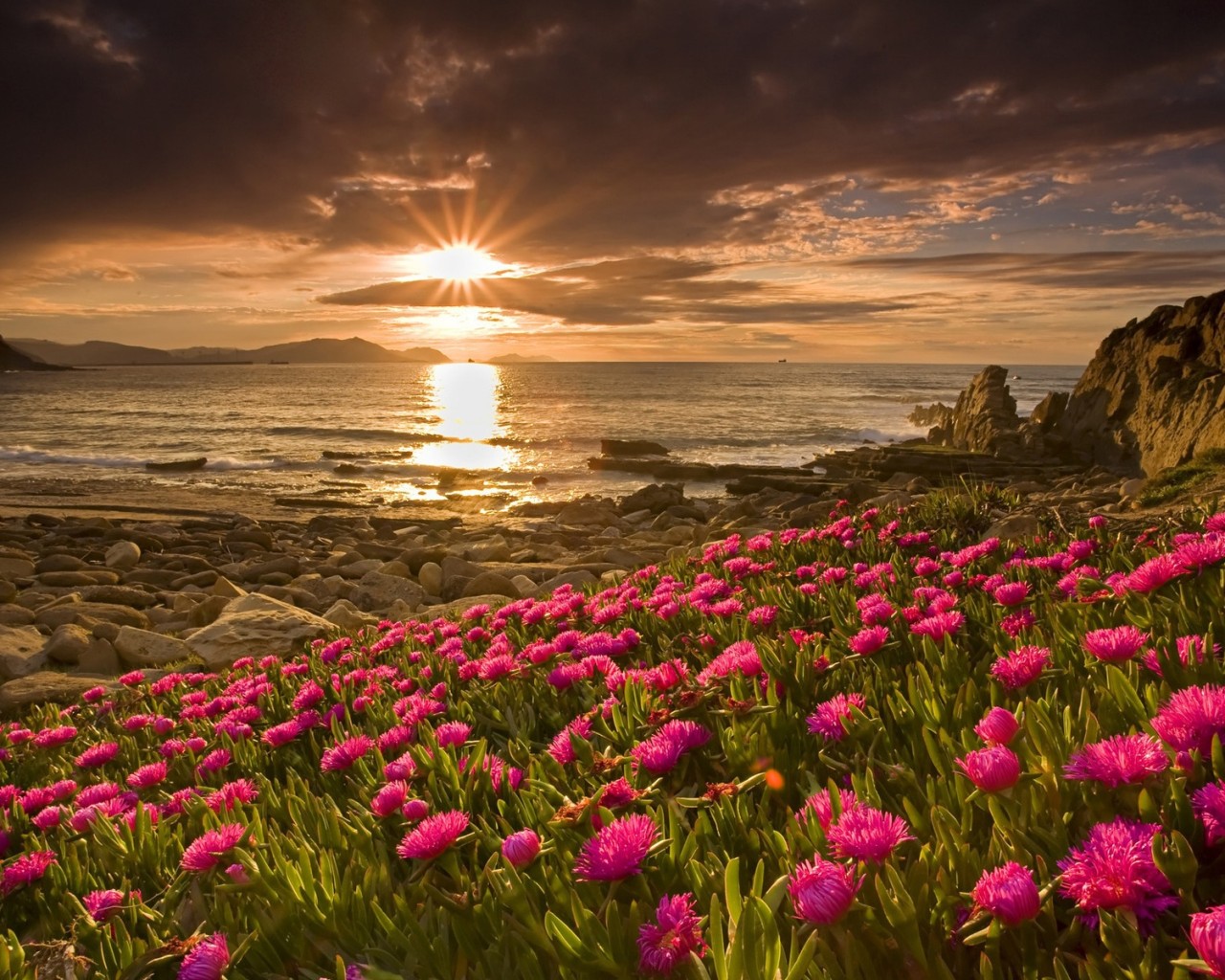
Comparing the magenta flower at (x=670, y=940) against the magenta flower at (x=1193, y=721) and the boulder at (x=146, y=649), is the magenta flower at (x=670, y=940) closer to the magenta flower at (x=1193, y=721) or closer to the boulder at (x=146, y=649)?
the magenta flower at (x=1193, y=721)

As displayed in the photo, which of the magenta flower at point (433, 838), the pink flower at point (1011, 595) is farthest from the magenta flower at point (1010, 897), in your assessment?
the pink flower at point (1011, 595)

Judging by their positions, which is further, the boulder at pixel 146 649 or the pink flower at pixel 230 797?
the boulder at pixel 146 649

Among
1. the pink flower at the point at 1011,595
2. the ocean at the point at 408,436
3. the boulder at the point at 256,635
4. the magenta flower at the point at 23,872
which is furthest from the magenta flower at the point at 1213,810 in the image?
the ocean at the point at 408,436

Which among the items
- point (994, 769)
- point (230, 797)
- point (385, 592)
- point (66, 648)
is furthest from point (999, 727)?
point (385, 592)

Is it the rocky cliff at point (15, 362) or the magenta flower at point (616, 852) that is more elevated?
the rocky cliff at point (15, 362)

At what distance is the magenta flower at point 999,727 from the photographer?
1.52 meters

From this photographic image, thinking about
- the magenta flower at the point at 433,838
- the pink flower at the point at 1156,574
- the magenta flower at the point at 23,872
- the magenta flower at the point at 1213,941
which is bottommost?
the magenta flower at the point at 23,872

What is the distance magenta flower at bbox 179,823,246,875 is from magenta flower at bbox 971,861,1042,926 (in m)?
1.65

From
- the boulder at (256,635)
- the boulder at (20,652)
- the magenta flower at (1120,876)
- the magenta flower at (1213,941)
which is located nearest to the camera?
the magenta flower at (1213,941)

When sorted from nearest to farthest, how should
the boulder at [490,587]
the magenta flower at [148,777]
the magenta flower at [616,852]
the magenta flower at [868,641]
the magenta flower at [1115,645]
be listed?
the magenta flower at [616,852], the magenta flower at [1115,645], the magenta flower at [868,641], the magenta flower at [148,777], the boulder at [490,587]

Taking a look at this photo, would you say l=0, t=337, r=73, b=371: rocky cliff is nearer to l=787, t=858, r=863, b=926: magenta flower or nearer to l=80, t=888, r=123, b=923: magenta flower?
l=80, t=888, r=123, b=923: magenta flower

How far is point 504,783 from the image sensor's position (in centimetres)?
217

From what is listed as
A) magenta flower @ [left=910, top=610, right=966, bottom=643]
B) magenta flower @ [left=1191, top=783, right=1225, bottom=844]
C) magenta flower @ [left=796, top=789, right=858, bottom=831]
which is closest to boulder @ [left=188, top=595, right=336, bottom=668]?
magenta flower @ [left=910, top=610, right=966, bottom=643]

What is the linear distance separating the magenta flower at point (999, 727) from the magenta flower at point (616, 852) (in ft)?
2.25
